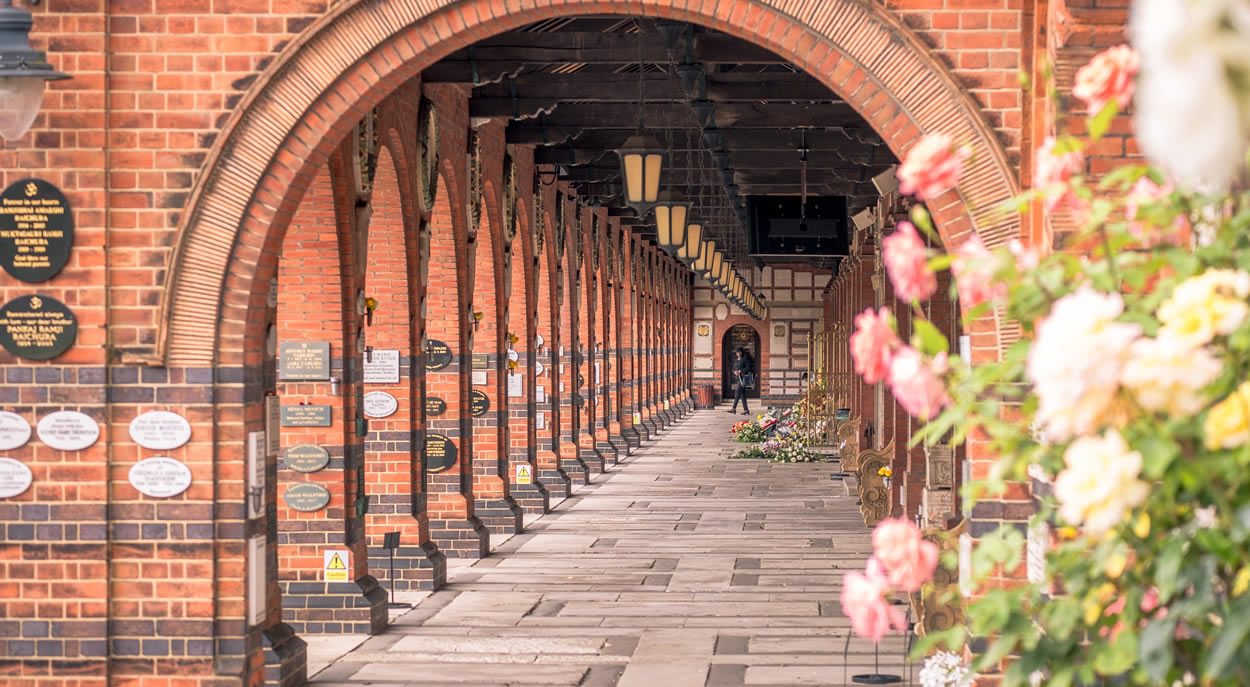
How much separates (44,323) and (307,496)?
9.27 ft

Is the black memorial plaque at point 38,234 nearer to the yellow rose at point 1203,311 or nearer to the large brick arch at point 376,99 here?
the large brick arch at point 376,99

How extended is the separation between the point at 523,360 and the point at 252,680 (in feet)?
30.1

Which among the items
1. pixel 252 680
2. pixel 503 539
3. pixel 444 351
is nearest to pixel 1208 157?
pixel 252 680

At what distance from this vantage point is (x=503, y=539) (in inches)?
544

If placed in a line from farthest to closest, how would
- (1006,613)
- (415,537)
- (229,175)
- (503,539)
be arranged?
1. (503,539)
2. (415,537)
3. (229,175)
4. (1006,613)

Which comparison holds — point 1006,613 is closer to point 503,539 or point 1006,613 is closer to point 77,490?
point 77,490

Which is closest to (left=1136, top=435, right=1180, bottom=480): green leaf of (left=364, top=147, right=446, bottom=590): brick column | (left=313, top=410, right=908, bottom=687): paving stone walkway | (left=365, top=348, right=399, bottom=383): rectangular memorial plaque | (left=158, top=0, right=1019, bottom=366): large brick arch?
(left=158, top=0, right=1019, bottom=366): large brick arch

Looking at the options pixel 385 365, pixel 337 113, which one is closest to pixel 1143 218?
pixel 337 113

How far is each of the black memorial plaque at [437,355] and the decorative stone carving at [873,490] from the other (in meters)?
4.45

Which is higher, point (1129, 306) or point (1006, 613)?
point (1129, 306)

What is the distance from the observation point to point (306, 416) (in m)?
9.11

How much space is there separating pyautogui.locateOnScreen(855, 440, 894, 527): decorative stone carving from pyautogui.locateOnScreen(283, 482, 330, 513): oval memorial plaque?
6.41 metres

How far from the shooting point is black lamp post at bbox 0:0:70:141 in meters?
5.38

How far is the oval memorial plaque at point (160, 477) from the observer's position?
6.54 m
